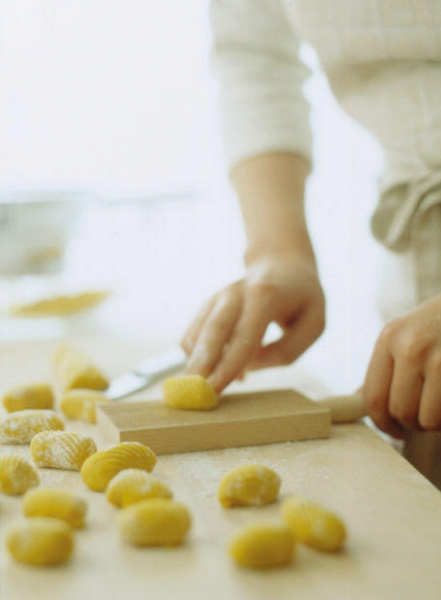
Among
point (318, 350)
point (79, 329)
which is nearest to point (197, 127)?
point (318, 350)

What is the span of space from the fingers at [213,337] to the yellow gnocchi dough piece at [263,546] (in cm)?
41

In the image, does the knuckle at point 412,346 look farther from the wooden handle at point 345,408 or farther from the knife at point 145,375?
the knife at point 145,375

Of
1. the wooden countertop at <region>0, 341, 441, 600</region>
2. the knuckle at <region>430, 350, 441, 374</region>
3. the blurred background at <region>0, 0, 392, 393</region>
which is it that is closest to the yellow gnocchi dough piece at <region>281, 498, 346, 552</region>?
the wooden countertop at <region>0, 341, 441, 600</region>

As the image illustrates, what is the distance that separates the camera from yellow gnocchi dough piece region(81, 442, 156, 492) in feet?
2.10

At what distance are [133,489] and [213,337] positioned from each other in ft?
1.12

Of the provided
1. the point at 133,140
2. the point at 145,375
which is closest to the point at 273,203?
the point at 145,375

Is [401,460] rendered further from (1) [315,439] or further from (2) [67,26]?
(2) [67,26]

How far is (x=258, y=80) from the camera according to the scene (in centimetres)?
119

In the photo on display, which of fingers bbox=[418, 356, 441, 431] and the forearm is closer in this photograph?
fingers bbox=[418, 356, 441, 431]

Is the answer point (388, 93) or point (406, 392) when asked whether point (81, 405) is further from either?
point (388, 93)

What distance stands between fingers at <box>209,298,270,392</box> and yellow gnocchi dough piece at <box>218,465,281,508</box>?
28cm

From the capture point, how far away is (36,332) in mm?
1523

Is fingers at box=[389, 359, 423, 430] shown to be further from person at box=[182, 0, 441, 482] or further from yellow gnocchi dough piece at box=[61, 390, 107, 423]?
yellow gnocchi dough piece at box=[61, 390, 107, 423]

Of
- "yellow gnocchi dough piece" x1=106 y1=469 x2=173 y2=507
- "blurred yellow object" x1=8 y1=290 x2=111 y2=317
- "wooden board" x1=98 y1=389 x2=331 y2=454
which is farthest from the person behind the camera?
"blurred yellow object" x1=8 y1=290 x2=111 y2=317
